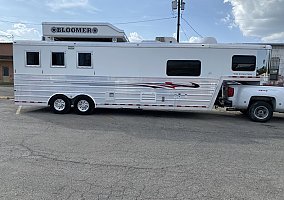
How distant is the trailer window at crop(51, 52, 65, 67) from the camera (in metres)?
10.4

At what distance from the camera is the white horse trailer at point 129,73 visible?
393 inches

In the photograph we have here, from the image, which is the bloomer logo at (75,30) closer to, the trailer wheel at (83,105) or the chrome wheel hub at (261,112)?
the trailer wheel at (83,105)

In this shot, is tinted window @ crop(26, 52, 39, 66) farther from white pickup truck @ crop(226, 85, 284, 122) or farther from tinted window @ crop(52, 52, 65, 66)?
white pickup truck @ crop(226, 85, 284, 122)

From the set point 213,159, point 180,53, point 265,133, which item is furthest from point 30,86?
point 265,133

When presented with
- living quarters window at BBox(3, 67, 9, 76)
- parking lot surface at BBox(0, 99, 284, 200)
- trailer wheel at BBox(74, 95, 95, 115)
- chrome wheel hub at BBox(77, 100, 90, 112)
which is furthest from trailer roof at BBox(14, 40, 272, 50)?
living quarters window at BBox(3, 67, 9, 76)

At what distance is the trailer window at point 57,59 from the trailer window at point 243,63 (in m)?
6.60

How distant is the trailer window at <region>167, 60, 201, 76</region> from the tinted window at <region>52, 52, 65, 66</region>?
13.7ft

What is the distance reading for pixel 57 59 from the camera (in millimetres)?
10414

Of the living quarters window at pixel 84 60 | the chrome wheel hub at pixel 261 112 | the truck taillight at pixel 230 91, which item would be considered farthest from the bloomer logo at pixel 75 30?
the chrome wheel hub at pixel 261 112

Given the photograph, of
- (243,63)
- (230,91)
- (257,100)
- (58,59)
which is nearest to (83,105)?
(58,59)

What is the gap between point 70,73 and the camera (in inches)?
410

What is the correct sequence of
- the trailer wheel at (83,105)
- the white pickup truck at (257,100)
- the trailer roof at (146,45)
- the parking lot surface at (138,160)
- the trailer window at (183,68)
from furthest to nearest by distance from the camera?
the trailer wheel at (83,105), the trailer window at (183,68), the trailer roof at (146,45), the white pickup truck at (257,100), the parking lot surface at (138,160)

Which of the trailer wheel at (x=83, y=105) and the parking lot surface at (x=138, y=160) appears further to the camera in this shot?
the trailer wheel at (x=83, y=105)

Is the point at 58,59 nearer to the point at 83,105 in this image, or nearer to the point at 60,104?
the point at 60,104
